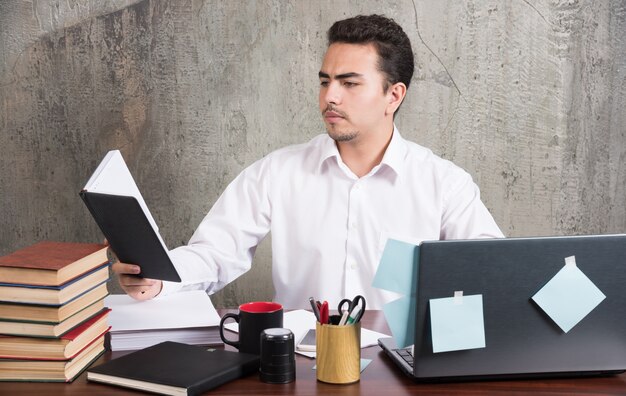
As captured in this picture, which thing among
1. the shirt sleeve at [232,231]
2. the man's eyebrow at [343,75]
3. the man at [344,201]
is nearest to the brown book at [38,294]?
the shirt sleeve at [232,231]

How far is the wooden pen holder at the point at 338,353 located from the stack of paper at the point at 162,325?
0.31 m

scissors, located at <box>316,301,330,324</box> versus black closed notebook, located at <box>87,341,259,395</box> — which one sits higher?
scissors, located at <box>316,301,330,324</box>

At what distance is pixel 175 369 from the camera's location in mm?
1277

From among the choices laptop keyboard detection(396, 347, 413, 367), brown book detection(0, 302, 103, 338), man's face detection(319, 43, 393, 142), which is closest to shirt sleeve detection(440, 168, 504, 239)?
man's face detection(319, 43, 393, 142)

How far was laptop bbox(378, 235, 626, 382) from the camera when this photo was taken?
1.24m

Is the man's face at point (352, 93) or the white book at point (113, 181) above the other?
the man's face at point (352, 93)

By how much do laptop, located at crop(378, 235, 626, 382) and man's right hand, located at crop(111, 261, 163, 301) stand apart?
2.25 ft

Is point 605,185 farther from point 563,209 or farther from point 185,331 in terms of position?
point 185,331

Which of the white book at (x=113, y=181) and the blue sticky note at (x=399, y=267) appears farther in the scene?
→ the white book at (x=113, y=181)

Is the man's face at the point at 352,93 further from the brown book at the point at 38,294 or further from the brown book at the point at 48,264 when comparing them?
the brown book at the point at 38,294

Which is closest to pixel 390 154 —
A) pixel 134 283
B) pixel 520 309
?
pixel 134 283

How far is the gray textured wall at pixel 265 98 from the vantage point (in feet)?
8.94

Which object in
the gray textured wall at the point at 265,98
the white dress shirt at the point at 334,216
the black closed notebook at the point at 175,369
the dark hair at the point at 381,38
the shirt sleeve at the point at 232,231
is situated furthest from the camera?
the gray textured wall at the point at 265,98

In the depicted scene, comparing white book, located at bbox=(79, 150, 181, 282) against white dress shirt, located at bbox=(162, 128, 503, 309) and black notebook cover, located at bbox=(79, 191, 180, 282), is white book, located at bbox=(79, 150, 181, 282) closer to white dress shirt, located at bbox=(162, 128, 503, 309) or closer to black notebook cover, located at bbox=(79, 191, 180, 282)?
black notebook cover, located at bbox=(79, 191, 180, 282)
